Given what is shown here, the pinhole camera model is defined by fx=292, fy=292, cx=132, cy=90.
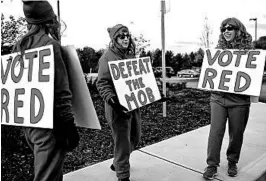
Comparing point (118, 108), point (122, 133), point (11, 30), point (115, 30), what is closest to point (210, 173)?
point (122, 133)

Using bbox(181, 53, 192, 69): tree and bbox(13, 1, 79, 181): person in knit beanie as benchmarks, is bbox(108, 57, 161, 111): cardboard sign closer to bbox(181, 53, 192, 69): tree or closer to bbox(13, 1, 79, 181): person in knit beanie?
bbox(13, 1, 79, 181): person in knit beanie

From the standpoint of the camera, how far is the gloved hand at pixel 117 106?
2.81 m

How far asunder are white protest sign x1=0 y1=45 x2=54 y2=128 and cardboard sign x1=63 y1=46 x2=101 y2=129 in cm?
23

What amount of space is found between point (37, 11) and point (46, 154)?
35.6 inches

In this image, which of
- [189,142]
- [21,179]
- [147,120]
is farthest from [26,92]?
[147,120]

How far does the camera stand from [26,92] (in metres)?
1.95

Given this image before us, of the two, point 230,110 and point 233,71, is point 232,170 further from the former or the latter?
point 233,71

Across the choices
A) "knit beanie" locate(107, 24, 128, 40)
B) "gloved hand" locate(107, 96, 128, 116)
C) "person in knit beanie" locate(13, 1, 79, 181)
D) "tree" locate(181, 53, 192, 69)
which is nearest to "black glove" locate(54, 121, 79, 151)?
"person in knit beanie" locate(13, 1, 79, 181)

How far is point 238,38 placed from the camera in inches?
127

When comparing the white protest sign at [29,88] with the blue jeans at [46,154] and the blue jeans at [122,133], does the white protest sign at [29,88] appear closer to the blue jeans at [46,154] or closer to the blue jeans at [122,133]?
the blue jeans at [46,154]

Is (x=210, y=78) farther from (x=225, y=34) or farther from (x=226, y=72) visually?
(x=225, y=34)

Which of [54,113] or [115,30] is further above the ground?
[115,30]

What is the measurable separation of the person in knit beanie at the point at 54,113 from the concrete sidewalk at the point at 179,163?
1.47m

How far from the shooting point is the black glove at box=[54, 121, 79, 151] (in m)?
1.85
